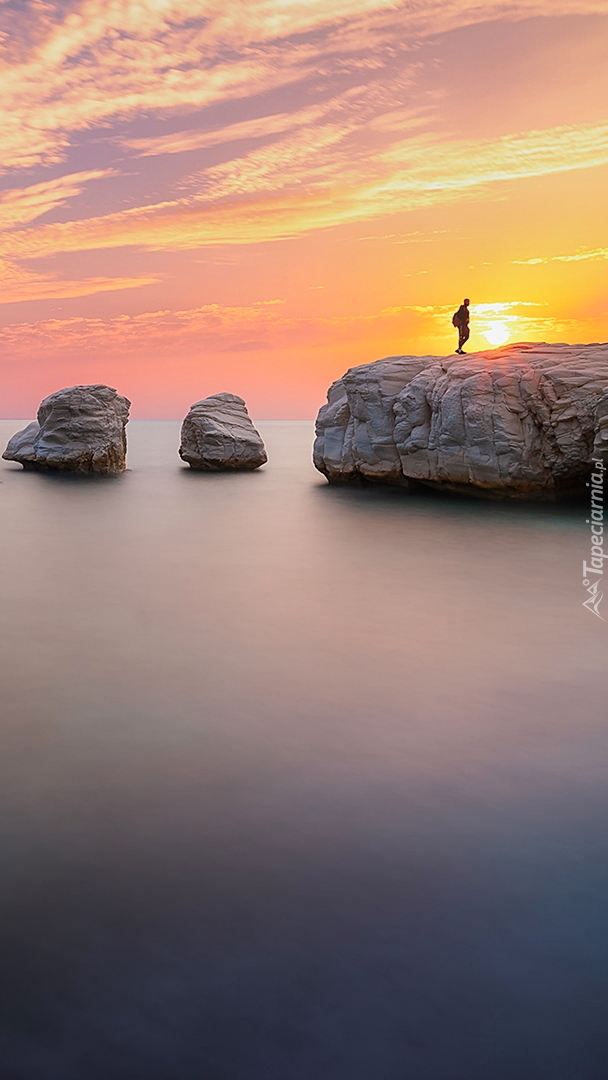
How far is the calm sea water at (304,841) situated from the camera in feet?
11.7

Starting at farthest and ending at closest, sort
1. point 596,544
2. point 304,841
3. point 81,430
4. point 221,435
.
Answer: point 221,435 < point 81,430 < point 596,544 < point 304,841

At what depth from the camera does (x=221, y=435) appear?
116ft

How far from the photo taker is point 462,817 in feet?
17.8

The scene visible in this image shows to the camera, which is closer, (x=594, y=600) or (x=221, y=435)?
(x=594, y=600)

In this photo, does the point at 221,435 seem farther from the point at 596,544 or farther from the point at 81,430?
the point at 596,544

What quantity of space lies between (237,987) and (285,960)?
295 millimetres

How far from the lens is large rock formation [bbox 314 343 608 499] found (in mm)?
21297

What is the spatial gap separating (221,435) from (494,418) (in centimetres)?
1605

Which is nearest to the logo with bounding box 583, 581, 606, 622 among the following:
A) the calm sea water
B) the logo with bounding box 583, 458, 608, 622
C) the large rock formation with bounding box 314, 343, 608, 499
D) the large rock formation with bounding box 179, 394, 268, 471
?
the logo with bounding box 583, 458, 608, 622

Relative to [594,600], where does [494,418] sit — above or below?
above

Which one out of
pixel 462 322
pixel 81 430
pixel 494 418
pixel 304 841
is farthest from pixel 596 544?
pixel 81 430

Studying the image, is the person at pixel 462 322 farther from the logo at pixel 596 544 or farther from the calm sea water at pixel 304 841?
the calm sea water at pixel 304 841

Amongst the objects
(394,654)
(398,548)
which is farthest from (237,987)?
(398,548)

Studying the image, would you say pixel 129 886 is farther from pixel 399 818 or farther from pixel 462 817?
pixel 462 817
